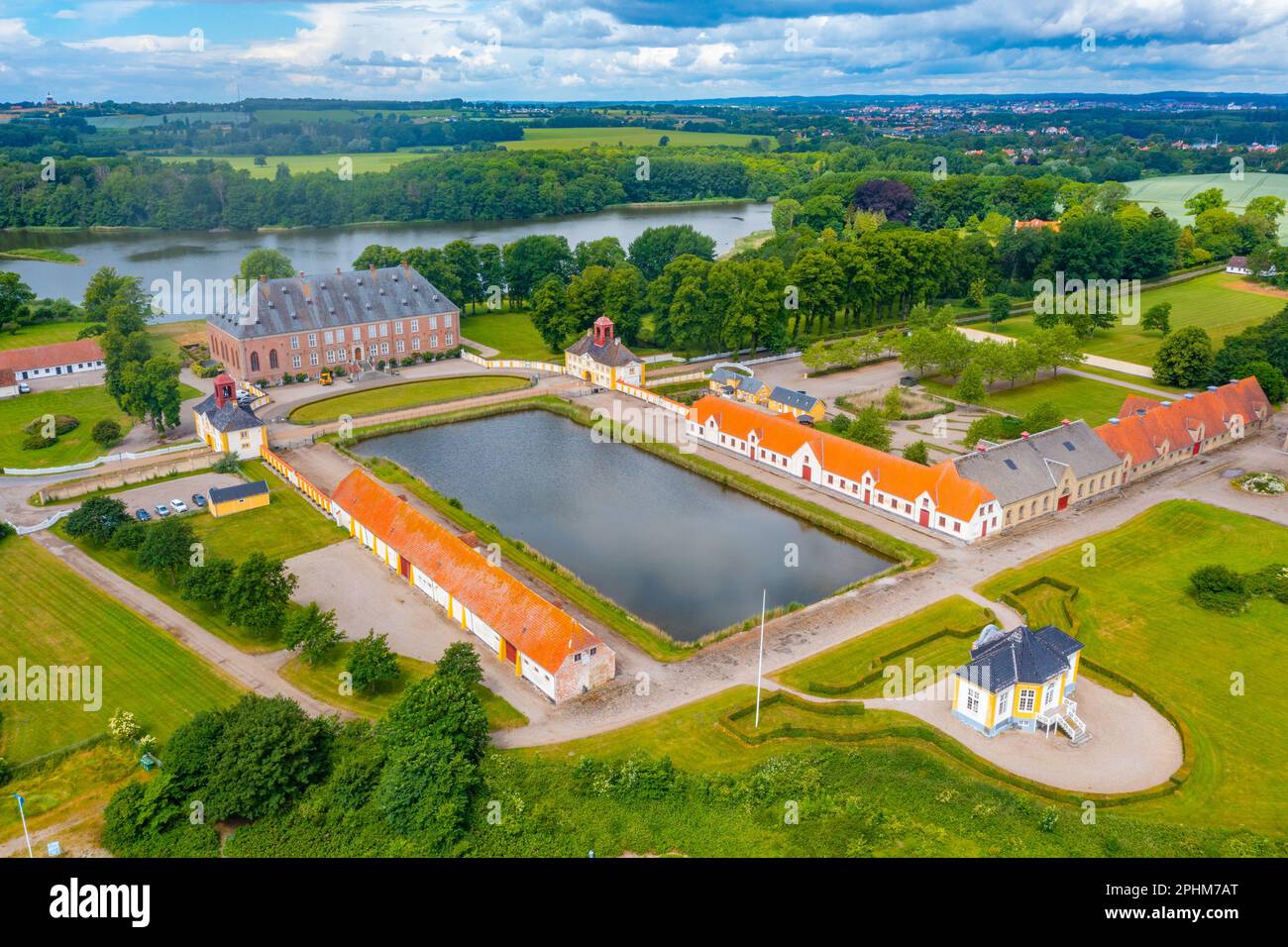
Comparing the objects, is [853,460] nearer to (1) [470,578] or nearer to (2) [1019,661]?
(2) [1019,661]

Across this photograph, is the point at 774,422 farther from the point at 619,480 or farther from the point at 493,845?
the point at 493,845

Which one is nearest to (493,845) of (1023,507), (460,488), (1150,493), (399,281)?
(460,488)

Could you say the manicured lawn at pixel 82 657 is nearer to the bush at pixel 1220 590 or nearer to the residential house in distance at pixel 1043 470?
the residential house in distance at pixel 1043 470

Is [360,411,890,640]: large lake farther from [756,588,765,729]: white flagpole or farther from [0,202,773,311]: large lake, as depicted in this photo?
[0,202,773,311]: large lake

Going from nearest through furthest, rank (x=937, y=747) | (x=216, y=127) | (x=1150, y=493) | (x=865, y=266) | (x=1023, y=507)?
1. (x=937, y=747)
2. (x=1023, y=507)
3. (x=1150, y=493)
4. (x=865, y=266)
5. (x=216, y=127)

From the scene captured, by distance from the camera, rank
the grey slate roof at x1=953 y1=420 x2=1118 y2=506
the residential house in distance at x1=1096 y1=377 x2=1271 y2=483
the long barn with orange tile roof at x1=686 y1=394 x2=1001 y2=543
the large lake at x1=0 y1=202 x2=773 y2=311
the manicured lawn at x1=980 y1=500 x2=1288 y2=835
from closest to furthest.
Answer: the manicured lawn at x1=980 y1=500 x2=1288 y2=835, the long barn with orange tile roof at x1=686 y1=394 x2=1001 y2=543, the grey slate roof at x1=953 y1=420 x2=1118 y2=506, the residential house in distance at x1=1096 y1=377 x2=1271 y2=483, the large lake at x1=0 y1=202 x2=773 y2=311

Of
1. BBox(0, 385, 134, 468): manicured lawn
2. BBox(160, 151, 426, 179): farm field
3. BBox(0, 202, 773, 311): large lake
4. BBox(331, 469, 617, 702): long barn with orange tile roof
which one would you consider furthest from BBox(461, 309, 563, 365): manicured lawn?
BBox(160, 151, 426, 179): farm field
